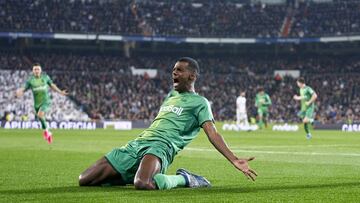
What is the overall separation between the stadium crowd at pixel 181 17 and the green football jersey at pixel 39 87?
137 ft

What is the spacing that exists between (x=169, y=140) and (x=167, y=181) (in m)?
0.61

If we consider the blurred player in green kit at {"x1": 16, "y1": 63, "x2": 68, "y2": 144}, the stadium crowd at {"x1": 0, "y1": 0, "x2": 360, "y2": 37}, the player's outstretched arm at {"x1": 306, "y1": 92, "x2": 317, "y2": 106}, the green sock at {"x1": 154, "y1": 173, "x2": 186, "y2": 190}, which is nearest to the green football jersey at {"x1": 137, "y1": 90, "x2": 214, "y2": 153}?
the green sock at {"x1": 154, "y1": 173, "x2": 186, "y2": 190}

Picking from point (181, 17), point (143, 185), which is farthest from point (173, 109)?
point (181, 17)

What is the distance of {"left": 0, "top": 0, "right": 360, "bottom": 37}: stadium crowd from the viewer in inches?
2820

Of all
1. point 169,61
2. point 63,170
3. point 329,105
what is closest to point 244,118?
point 329,105

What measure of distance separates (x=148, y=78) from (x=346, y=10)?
20.3m

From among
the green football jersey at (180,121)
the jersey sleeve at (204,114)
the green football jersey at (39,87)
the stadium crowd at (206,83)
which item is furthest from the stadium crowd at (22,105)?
the jersey sleeve at (204,114)

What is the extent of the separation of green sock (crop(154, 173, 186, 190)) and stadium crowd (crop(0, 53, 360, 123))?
52353 millimetres

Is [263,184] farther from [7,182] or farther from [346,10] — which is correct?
[346,10]

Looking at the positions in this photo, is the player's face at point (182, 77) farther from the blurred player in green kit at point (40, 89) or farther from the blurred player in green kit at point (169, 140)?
the blurred player in green kit at point (40, 89)

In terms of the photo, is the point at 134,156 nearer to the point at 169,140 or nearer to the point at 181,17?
the point at 169,140

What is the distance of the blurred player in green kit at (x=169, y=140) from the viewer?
35.6ft

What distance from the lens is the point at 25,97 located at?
6412 cm

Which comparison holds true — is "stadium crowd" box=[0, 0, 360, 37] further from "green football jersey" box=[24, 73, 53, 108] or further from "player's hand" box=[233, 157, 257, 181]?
"player's hand" box=[233, 157, 257, 181]
